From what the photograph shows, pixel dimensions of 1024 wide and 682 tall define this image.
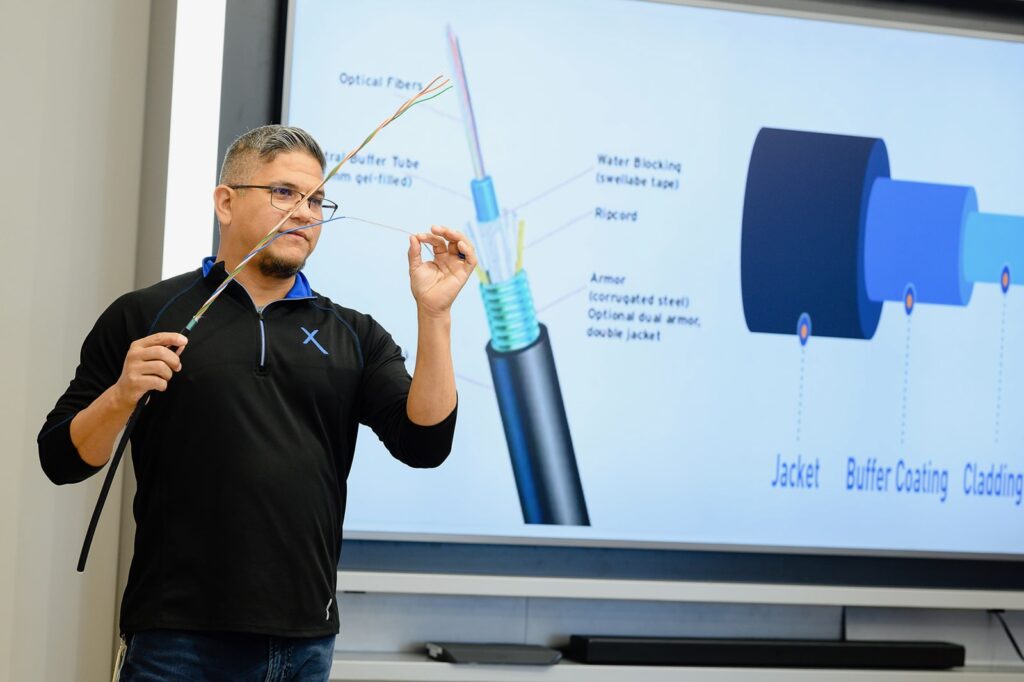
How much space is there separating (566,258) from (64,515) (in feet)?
4.31

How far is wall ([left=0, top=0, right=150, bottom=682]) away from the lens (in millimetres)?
2273

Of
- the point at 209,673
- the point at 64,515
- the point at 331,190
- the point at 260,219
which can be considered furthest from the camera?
the point at 331,190

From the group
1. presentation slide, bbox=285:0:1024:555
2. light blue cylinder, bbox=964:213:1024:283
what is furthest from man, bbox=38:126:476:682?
light blue cylinder, bbox=964:213:1024:283

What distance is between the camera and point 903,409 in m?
3.00

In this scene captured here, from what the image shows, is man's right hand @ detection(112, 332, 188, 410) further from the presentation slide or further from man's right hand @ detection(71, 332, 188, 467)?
the presentation slide

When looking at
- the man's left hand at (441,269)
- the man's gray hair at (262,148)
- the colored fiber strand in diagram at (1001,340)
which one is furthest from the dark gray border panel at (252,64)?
the colored fiber strand in diagram at (1001,340)

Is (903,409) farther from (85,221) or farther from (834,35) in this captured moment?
(85,221)

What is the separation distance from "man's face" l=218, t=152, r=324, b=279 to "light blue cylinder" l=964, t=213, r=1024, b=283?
6.66 ft

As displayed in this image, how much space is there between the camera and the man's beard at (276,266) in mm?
1691

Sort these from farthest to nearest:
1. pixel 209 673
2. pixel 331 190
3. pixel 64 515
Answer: pixel 331 190 < pixel 64 515 < pixel 209 673

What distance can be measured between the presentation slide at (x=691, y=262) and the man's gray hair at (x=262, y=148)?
868 mm

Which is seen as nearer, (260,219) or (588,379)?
(260,219)

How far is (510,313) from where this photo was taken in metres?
2.79

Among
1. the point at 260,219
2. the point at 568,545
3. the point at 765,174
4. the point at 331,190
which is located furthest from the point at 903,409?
the point at 260,219
